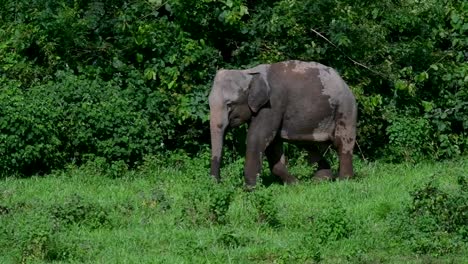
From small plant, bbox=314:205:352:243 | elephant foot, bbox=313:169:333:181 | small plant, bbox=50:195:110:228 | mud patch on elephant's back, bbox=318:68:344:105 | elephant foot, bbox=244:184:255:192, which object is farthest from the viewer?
elephant foot, bbox=313:169:333:181

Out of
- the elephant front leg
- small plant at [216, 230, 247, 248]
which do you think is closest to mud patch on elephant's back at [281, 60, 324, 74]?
the elephant front leg

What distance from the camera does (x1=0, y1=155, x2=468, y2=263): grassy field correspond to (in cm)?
1020

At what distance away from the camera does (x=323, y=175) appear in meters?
15.4

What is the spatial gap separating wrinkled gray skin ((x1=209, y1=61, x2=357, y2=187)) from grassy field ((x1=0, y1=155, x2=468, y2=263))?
62 centimetres

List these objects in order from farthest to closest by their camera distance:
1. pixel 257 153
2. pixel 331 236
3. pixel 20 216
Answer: pixel 257 153, pixel 20 216, pixel 331 236

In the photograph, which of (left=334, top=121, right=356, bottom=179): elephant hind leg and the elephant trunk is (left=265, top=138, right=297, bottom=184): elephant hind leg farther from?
the elephant trunk

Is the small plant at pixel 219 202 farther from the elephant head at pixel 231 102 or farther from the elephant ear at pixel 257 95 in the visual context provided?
the elephant ear at pixel 257 95

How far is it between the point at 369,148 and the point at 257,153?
3.78m

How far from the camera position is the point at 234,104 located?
14.7 meters

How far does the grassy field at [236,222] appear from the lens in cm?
1020

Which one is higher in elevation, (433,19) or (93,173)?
(433,19)

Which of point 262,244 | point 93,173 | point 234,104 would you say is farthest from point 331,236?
point 93,173

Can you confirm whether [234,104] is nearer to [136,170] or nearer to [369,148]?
[136,170]

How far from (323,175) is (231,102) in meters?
1.70
